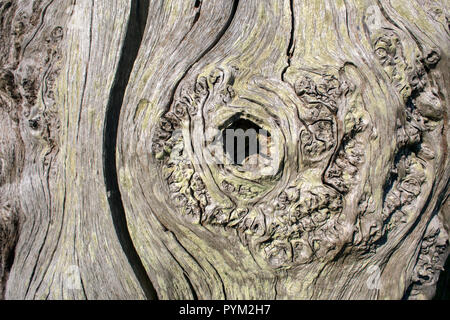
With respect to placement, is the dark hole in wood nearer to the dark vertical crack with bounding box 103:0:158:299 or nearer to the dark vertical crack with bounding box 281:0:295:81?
the dark vertical crack with bounding box 281:0:295:81

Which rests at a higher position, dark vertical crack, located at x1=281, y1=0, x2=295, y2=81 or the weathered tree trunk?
dark vertical crack, located at x1=281, y1=0, x2=295, y2=81

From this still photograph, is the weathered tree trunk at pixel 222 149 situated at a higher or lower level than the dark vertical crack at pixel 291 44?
lower

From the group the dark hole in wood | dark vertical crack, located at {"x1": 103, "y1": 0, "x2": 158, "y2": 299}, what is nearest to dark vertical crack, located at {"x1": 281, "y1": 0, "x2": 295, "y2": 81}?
the dark hole in wood

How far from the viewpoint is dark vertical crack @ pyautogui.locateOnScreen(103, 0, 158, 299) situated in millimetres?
1973

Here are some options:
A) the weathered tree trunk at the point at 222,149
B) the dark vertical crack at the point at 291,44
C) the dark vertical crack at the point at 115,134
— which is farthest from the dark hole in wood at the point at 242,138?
the dark vertical crack at the point at 115,134

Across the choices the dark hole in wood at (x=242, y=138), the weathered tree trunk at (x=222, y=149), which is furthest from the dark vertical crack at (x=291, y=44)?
the dark hole in wood at (x=242, y=138)

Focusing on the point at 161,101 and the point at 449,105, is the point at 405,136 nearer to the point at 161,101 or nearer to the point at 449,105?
the point at 449,105

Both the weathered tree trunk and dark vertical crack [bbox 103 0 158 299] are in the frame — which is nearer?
the weathered tree trunk

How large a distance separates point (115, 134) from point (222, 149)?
651mm

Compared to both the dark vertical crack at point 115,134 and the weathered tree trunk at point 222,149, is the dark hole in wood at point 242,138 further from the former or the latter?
the dark vertical crack at point 115,134

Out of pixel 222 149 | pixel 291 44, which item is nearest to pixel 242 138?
pixel 222 149

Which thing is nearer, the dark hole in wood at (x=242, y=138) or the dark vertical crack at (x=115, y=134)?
the dark hole in wood at (x=242, y=138)

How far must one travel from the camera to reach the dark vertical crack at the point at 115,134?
1.97 meters
